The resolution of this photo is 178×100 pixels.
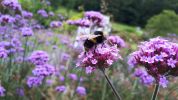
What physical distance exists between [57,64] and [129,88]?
4.84ft

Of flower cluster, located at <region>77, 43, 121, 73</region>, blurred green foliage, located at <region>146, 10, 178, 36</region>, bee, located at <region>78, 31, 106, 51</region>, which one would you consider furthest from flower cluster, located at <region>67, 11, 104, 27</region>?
blurred green foliage, located at <region>146, 10, 178, 36</region>

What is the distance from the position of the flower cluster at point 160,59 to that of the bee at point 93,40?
0.37 metres

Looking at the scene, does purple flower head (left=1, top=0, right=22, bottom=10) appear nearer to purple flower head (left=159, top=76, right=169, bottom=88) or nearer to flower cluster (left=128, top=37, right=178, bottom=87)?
flower cluster (left=128, top=37, right=178, bottom=87)

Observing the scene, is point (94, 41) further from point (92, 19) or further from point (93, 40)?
point (92, 19)

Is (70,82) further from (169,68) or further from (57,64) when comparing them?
(169,68)

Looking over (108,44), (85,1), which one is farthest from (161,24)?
(108,44)

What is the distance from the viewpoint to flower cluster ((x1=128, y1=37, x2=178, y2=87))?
2.79 m

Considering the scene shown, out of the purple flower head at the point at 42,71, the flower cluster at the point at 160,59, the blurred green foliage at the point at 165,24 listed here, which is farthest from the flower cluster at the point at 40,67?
the blurred green foliage at the point at 165,24

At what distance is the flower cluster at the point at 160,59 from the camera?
279 centimetres

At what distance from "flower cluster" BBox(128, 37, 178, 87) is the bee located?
0.37 meters

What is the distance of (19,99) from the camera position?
547cm

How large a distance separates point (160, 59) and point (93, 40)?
0.61 m

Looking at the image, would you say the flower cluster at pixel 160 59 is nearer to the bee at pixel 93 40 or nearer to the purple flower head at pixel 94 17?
the bee at pixel 93 40

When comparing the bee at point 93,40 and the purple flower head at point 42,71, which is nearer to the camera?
the bee at point 93,40
